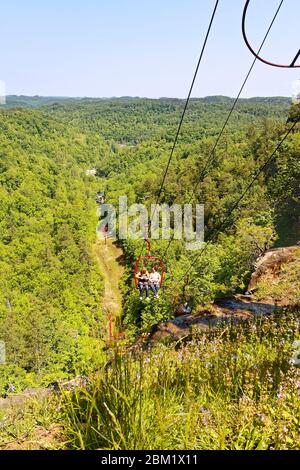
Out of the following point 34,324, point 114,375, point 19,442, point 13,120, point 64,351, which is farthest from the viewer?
point 13,120

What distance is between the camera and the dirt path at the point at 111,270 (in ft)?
231

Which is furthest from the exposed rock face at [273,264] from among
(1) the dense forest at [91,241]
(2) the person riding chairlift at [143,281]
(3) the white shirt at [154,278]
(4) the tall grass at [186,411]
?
(4) the tall grass at [186,411]

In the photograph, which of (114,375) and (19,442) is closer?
(114,375)

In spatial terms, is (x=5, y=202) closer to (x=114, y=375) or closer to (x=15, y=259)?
(x=15, y=259)

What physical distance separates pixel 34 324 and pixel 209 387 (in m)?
58.8

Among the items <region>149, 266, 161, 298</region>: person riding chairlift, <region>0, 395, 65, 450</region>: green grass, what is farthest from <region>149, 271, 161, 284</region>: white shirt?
<region>0, 395, 65, 450</region>: green grass

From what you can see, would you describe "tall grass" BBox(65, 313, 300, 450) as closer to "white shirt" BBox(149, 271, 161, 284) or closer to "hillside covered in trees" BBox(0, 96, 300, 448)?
"hillside covered in trees" BBox(0, 96, 300, 448)

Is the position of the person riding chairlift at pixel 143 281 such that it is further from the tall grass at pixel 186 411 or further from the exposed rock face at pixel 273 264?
the tall grass at pixel 186 411

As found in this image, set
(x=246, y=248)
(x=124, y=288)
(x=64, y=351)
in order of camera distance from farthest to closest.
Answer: (x=124, y=288), (x=64, y=351), (x=246, y=248)

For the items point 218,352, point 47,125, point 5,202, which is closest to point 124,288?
point 5,202

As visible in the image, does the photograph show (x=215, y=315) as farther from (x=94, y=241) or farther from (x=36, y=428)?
(x=94, y=241)

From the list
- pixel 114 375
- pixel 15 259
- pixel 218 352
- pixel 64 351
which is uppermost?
pixel 114 375

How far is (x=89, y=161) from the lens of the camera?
198000mm

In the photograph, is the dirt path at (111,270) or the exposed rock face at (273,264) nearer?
the exposed rock face at (273,264)
